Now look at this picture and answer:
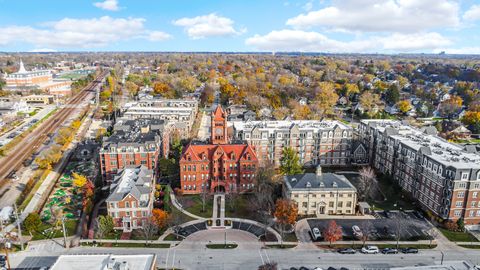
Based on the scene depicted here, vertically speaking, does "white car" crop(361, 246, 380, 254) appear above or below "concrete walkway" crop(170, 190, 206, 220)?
below

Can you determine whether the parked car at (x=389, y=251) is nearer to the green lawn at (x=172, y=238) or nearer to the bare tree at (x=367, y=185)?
the bare tree at (x=367, y=185)

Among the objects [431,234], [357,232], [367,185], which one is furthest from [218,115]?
[431,234]

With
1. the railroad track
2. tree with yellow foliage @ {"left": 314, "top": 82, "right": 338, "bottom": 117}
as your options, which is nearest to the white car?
the railroad track

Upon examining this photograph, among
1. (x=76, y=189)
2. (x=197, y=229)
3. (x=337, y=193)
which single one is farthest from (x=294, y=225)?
(x=76, y=189)

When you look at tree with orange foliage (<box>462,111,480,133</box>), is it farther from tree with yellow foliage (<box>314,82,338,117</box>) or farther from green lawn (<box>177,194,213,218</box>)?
green lawn (<box>177,194,213,218</box>)

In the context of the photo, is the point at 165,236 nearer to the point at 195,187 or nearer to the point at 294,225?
the point at 195,187

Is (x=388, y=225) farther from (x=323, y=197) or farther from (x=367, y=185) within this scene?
(x=323, y=197)
